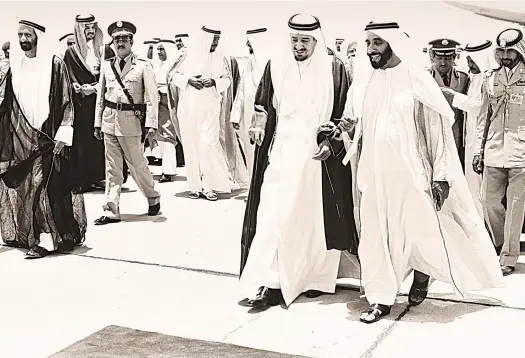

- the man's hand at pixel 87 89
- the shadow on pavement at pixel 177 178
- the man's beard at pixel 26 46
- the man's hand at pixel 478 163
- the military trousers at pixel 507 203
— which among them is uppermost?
the man's beard at pixel 26 46

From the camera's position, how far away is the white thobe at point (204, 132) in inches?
322

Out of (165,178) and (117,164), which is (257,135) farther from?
(165,178)

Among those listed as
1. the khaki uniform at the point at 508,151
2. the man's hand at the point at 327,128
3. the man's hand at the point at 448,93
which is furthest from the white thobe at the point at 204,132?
the man's hand at the point at 327,128

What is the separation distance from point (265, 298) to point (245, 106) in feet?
13.5

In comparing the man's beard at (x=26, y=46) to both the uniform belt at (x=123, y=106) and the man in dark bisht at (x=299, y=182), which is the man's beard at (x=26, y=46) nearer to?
the uniform belt at (x=123, y=106)

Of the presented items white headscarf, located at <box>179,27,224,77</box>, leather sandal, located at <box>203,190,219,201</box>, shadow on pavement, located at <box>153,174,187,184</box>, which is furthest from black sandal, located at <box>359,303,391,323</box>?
shadow on pavement, located at <box>153,174,187,184</box>

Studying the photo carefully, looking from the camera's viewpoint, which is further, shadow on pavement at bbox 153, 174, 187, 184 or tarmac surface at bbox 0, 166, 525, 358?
shadow on pavement at bbox 153, 174, 187, 184

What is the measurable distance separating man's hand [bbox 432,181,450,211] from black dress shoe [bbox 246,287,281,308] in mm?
1092

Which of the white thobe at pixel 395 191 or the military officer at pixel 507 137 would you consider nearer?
the white thobe at pixel 395 191

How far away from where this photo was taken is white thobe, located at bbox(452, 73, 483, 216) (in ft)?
18.9

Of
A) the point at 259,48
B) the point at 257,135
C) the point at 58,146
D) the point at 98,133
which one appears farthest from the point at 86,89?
the point at 257,135

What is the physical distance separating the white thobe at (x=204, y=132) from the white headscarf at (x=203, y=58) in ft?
0.08

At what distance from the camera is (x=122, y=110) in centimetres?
679

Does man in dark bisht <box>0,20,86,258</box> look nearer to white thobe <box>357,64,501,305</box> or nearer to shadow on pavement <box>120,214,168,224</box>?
shadow on pavement <box>120,214,168,224</box>
